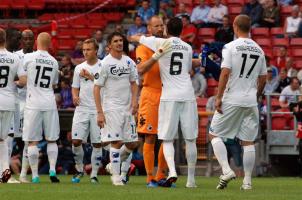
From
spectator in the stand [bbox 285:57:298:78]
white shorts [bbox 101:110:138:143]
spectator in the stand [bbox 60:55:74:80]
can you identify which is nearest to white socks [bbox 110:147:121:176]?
white shorts [bbox 101:110:138:143]

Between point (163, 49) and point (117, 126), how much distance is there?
157 centimetres

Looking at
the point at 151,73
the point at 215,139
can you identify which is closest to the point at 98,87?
the point at 151,73

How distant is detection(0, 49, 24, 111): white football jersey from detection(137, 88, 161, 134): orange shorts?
2262mm

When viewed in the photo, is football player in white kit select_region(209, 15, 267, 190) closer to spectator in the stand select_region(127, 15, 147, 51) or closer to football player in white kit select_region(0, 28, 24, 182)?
football player in white kit select_region(0, 28, 24, 182)

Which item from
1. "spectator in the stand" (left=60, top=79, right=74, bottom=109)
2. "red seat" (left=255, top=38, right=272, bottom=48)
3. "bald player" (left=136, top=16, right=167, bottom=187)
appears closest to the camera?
"bald player" (left=136, top=16, right=167, bottom=187)

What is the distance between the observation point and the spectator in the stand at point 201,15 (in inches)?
1117

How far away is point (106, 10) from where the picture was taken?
31.3 metres

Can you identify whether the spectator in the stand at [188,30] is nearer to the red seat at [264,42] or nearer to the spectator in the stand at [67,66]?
the red seat at [264,42]

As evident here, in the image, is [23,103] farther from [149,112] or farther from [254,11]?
[254,11]

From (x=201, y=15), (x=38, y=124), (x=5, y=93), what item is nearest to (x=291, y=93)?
(x=201, y=15)

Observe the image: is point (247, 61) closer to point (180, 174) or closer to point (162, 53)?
point (162, 53)

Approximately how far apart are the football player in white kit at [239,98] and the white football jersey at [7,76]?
3.59 meters

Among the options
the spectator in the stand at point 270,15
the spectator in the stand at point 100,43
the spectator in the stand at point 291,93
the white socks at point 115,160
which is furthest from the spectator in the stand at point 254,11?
the white socks at point 115,160

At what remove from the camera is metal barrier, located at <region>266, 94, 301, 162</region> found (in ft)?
75.4
